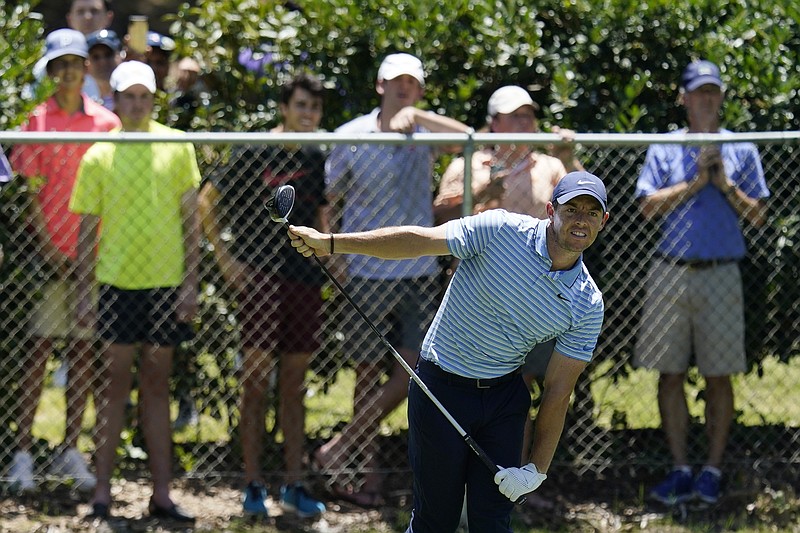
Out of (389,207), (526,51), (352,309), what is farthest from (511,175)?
(352,309)

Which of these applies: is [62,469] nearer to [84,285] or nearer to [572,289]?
[84,285]

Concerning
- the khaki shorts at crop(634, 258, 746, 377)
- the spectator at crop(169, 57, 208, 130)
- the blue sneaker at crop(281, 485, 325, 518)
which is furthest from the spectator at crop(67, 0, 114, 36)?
the khaki shorts at crop(634, 258, 746, 377)

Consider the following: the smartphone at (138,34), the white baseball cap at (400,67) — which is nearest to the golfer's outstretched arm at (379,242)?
the white baseball cap at (400,67)

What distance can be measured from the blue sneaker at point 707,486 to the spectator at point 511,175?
0.92m

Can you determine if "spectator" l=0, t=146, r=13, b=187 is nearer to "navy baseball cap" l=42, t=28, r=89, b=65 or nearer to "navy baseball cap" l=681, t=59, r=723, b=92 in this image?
"navy baseball cap" l=42, t=28, r=89, b=65

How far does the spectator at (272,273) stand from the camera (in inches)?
233

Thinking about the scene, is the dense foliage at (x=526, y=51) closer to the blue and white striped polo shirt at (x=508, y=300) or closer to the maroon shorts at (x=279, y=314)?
the maroon shorts at (x=279, y=314)

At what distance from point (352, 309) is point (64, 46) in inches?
81.0

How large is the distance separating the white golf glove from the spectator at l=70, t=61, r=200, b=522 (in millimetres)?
2276

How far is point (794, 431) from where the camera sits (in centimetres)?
657

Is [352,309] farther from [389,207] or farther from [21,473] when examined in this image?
[21,473]

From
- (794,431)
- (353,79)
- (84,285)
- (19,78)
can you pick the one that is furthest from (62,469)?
(794,431)

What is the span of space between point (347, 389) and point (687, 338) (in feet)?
6.10

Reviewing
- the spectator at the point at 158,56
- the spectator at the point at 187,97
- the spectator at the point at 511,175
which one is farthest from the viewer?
the spectator at the point at 158,56
